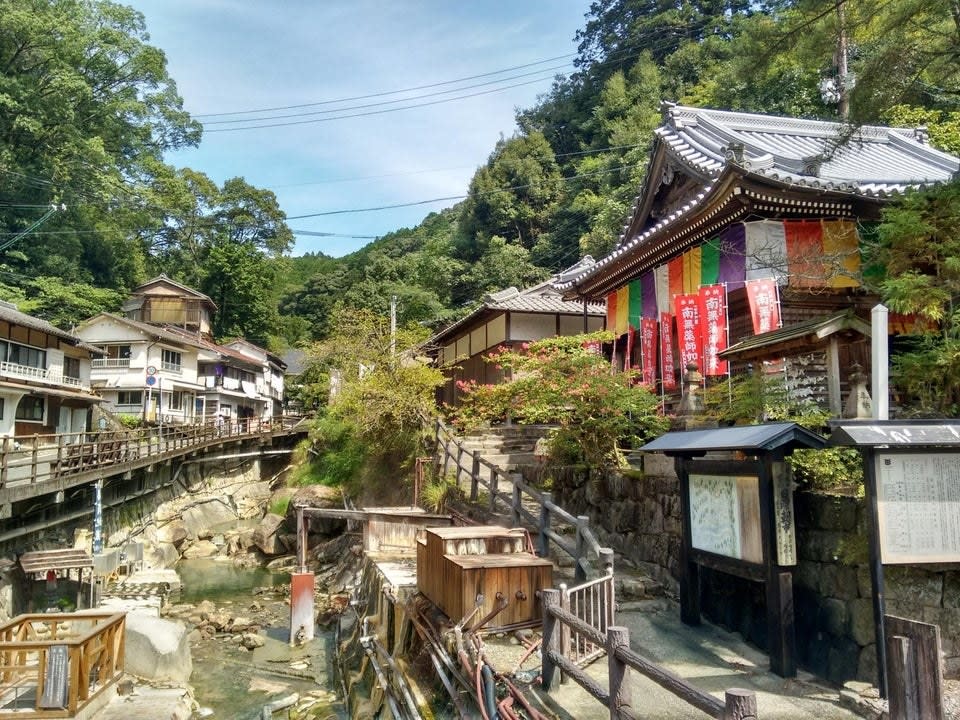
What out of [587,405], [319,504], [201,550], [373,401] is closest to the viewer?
[587,405]

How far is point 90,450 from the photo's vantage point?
73.8ft

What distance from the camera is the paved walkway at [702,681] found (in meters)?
6.03

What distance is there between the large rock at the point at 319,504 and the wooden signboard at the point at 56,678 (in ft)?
51.1

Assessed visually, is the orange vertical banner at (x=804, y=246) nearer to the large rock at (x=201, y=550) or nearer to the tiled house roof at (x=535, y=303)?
the tiled house roof at (x=535, y=303)

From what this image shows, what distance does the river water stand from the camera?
1325cm

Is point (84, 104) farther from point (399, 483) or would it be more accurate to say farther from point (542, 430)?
point (542, 430)

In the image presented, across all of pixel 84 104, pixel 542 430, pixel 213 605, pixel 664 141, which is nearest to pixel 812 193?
pixel 664 141

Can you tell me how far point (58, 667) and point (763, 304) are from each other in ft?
46.2

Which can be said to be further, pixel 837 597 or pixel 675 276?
pixel 675 276

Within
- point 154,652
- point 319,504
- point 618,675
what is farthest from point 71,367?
point 618,675

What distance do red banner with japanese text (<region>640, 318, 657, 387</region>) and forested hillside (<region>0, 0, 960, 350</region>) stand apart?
1641cm

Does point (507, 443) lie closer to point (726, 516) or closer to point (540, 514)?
point (540, 514)

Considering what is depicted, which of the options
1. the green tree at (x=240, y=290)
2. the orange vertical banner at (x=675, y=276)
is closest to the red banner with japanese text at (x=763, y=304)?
the orange vertical banner at (x=675, y=276)

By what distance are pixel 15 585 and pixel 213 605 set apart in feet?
17.9
